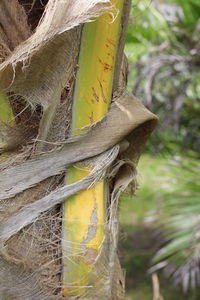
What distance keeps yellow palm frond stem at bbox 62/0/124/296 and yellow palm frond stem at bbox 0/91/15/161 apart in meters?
0.10

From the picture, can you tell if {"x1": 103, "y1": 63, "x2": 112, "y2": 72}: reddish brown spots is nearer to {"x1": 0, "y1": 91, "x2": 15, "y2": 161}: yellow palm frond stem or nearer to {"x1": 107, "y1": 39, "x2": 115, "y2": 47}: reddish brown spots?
{"x1": 107, "y1": 39, "x2": 115, "y2": 47}: reddish brown spots

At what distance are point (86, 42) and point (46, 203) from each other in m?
0.26

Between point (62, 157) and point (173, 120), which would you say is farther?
point (173, 120)

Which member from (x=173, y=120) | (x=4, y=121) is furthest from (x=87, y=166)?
(x=173, y=120)

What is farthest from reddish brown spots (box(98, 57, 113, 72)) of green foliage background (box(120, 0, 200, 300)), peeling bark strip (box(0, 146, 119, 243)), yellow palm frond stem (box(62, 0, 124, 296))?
green foliage background (box(120, 0, 200, 300))

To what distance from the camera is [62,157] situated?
81 cm

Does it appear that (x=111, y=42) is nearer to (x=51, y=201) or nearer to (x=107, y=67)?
(x=107, y=67)

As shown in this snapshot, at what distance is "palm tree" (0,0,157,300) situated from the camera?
777mm

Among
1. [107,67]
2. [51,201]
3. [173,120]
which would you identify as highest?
[107,67]

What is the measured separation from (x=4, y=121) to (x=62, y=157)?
11 centimetres

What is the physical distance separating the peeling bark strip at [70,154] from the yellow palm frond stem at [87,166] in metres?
0.02

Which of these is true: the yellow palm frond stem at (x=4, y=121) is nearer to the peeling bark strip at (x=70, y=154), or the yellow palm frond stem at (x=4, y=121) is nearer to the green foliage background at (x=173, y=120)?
the peeling bark strip at (x=70, y=154)

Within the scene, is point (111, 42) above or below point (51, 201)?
above

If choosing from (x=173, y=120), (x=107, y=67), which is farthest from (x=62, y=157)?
(x=173, y=120)
